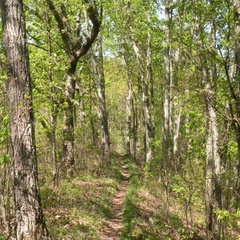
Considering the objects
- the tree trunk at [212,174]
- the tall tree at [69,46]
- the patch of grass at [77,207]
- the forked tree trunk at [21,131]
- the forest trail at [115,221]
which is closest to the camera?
the forked tree trunk at [21,131]

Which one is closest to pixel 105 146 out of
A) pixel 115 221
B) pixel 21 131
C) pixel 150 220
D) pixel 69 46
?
pixel 69 46

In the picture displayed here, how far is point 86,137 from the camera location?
37.6 ft

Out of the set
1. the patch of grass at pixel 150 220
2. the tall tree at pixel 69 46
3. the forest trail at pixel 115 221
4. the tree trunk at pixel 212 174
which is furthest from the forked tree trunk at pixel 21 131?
the tree trunk at pixel 212 174

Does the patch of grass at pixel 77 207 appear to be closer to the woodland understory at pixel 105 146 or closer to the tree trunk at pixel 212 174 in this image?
the woodland understory at pixel 105 146

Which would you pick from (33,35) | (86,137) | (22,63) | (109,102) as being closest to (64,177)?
(86,137)

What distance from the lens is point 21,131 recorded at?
445 centimetres

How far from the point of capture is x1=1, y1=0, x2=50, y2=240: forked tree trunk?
438 centimetres

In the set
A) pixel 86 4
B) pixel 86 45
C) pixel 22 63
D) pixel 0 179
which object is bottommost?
pixel 0 179

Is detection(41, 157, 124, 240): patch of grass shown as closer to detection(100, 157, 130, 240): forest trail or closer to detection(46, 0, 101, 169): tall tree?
detection(100, 157, 130, 240): forest trail

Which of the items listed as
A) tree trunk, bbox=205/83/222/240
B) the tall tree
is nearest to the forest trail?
the tall tree

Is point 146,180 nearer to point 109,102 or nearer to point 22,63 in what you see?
point 22,63

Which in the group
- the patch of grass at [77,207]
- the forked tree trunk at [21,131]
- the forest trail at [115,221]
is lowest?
the forest trail at [115,221]

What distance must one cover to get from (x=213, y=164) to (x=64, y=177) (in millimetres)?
5690

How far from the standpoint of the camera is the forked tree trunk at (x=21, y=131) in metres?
4.38
